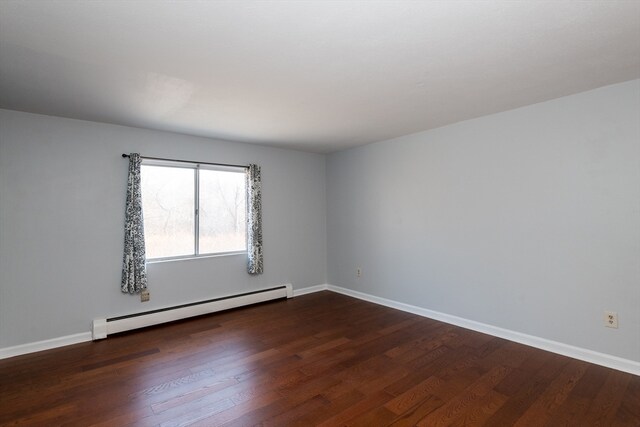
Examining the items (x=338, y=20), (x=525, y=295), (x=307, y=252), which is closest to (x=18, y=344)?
(x=307, y=252)

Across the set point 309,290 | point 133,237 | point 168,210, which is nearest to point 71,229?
point 133,237

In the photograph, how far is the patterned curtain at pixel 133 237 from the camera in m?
3.55

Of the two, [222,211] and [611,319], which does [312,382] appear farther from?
[222,211]

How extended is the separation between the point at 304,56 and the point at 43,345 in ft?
11.9

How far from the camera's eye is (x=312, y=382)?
2430 mm

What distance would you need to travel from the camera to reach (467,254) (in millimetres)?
3574

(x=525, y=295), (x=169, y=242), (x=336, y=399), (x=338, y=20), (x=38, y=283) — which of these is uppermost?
(x=338, y=20)

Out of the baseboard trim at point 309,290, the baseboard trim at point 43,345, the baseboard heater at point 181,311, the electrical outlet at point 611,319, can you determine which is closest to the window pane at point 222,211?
the baseboard heater at point 181,311

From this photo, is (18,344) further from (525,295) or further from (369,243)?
(525,295)

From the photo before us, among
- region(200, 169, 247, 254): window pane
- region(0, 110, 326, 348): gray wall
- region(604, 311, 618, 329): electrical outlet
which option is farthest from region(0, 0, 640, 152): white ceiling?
region(604, 311, 618, 329): electrical outlet

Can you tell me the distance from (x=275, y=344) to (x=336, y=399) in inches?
43.2

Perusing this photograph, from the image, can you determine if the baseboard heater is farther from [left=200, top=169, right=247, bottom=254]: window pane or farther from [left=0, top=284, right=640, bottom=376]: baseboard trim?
[left=200, top=169, right=247, bottom=254]: window pane

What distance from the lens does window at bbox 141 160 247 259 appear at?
384 centimetres

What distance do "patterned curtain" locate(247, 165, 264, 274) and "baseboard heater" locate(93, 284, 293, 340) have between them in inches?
15.1
